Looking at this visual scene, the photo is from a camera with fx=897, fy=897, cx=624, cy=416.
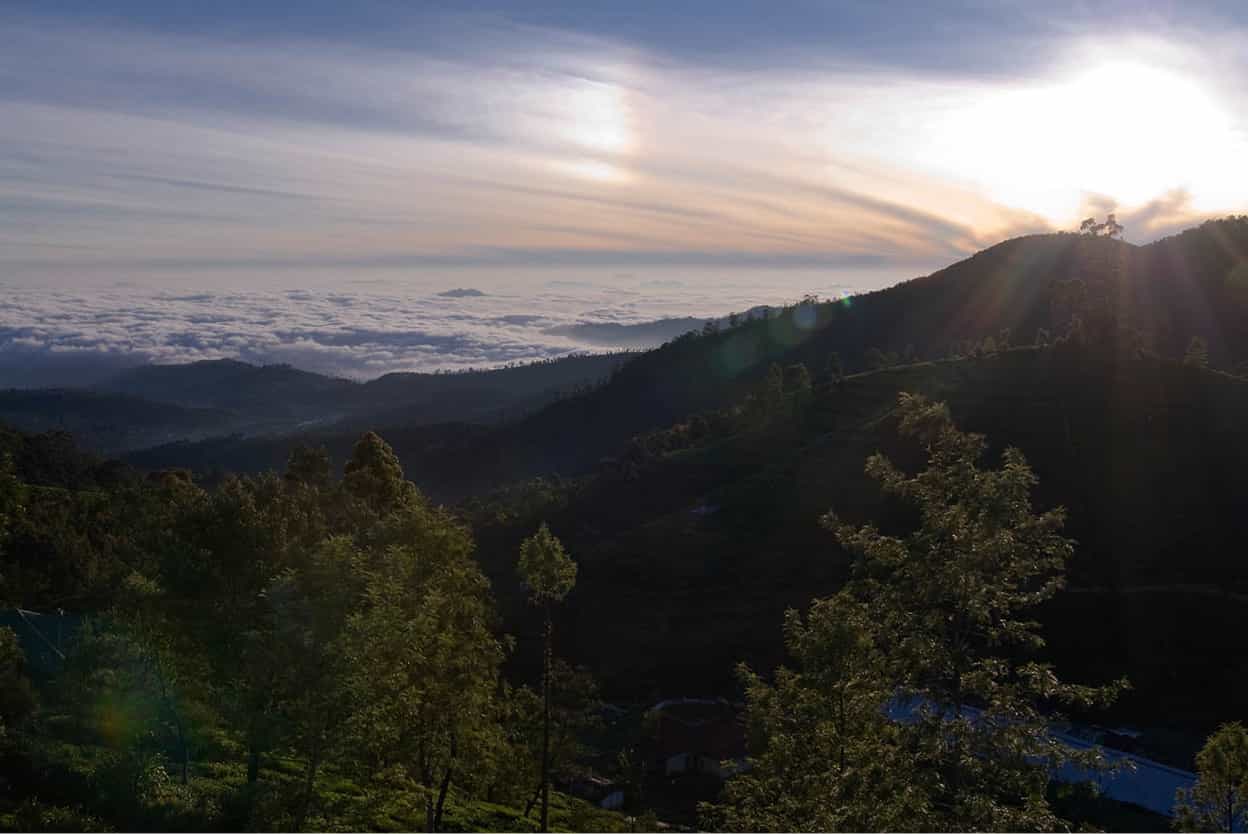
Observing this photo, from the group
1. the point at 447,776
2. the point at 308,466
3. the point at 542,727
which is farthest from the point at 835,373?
the point at 447,776

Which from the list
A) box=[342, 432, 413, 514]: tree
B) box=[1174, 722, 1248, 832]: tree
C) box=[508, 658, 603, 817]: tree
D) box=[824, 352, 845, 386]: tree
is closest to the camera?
box=[1174, 722, 1248, 832]: tree

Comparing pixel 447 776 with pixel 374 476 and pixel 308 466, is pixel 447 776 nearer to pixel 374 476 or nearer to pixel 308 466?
pixel 374 476

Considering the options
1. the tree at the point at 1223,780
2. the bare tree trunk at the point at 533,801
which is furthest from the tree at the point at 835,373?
the tree at the point at 1223,780

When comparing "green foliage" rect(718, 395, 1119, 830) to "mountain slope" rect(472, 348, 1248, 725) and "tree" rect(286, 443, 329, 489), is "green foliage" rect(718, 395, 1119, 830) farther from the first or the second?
"mountain slope" rect(472, 348, 1248, 725)

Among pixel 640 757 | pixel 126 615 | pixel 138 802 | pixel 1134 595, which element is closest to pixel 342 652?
pixel 138 802

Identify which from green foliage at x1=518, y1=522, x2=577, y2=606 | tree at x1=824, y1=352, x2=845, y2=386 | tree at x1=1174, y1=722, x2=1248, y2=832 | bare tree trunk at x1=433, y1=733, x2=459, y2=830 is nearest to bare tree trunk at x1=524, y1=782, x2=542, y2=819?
bare tree trunk at x1=433, y1=733, x2=459, y2=830

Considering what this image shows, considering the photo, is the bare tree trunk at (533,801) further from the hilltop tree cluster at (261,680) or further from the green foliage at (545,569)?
the green foliage at (545,569)

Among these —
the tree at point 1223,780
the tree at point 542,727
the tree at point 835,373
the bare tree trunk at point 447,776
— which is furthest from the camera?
the tree at point 835,373

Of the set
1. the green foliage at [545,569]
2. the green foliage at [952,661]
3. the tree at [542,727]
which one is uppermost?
the green foliage at [952,661]

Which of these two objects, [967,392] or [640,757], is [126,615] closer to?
[640,757]
